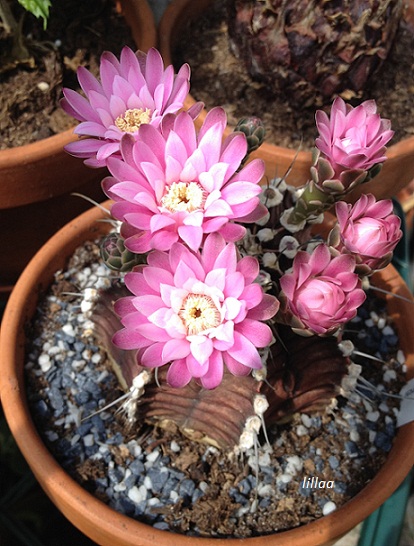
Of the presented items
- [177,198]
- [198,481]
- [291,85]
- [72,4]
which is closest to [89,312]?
[198,481]

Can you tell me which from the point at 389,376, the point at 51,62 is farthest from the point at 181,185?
the point at 51,62

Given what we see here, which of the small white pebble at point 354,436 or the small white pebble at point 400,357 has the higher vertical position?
the small white pebble at point 400,357

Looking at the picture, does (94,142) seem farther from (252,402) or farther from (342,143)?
(252,402)

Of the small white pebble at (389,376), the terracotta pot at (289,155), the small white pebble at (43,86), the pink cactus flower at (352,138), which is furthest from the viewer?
the small white pebble at (43,86)

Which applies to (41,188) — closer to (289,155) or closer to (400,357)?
(289,155)

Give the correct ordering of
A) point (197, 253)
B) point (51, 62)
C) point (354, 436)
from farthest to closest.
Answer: point (51, 62), point (354, 436), point (197, 253)

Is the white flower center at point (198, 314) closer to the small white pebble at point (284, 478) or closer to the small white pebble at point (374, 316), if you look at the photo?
the small white pebble at point (284, 478)

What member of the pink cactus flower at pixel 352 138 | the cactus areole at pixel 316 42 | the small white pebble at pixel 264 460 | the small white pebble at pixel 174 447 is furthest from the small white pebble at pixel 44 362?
the cactus areole at pixel 316 42

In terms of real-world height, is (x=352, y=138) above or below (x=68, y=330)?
above
